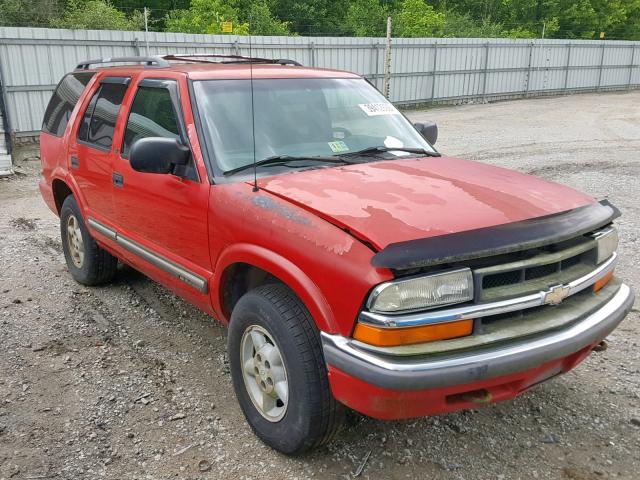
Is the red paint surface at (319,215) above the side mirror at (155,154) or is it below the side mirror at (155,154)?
below

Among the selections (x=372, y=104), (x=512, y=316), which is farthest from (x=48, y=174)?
(x=512, y=316)

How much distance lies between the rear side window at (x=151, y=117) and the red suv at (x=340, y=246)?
20mm

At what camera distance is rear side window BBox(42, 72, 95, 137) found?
Result: 521cm

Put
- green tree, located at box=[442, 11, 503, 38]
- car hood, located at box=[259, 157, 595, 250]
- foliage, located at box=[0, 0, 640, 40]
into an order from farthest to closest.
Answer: green tree, located at box=[442, 11, 503, 38] < foliage, located at box=[0, 0, 640, 40] < car hood, located at box=[259, 157, 595, 250]

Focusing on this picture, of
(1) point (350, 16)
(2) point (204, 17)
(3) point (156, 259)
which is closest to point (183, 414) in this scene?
(3) point (156, 259)

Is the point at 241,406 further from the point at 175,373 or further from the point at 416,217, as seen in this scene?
the point at 416,217

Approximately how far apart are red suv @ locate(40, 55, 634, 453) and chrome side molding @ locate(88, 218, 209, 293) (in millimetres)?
16

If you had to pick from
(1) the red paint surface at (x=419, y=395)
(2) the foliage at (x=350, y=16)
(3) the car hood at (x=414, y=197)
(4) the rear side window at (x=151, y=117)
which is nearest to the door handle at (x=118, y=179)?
(4) the rear side window at (x=151, y=117)

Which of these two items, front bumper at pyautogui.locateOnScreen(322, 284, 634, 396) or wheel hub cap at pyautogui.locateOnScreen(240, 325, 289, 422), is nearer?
front bumper at pyautogui.locateOnScreen(322, 284, 634, 396)

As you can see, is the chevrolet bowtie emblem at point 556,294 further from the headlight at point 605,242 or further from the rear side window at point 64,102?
the rear side window at point 64,102

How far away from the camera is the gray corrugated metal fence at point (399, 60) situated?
43.5 ft

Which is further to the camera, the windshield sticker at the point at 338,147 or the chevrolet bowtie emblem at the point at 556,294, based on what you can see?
the windshield sticker at the point at 338,147

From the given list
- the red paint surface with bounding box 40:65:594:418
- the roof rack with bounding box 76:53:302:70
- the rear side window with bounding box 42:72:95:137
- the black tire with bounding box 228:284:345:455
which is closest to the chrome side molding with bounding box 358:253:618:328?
the red paint surface with bounding box 40:65:594:418

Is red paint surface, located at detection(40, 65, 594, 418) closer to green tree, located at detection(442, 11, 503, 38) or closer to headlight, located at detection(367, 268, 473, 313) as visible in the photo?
headlight, located at detection(367, 268, 473, 313)
